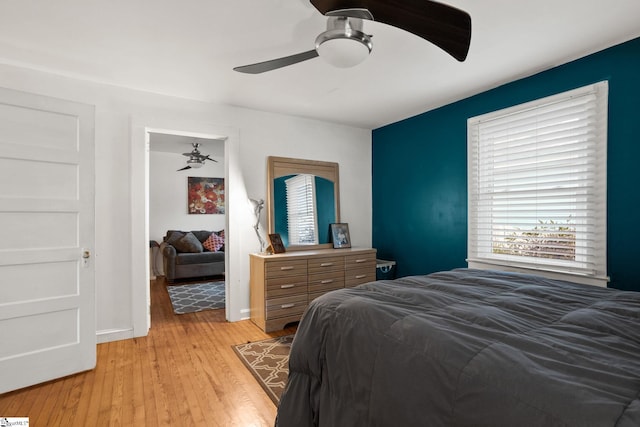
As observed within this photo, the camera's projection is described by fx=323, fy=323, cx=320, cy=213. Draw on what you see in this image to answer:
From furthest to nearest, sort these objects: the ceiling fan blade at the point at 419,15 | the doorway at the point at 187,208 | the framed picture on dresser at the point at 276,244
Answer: the doorway at the point at 187,208, the framed picture on dresser at the point at 276,244, the ceiling fan blade at the point at 419,15

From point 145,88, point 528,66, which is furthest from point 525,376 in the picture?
point 145,88

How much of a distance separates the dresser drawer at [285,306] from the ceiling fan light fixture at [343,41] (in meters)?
2.44

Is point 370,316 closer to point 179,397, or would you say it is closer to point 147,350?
point 179,397

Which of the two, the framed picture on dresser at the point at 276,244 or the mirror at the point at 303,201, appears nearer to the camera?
the framed picture on dresser at the point at 276,244

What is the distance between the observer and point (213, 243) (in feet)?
20.3

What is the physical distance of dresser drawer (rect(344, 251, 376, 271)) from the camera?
389 centimetres

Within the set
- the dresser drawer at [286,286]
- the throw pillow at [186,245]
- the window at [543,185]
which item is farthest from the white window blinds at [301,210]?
the throw pillow at [186,245]

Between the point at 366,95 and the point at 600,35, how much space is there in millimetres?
1856

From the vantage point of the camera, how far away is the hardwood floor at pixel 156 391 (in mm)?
1948

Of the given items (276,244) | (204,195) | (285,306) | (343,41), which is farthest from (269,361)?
(204,195)

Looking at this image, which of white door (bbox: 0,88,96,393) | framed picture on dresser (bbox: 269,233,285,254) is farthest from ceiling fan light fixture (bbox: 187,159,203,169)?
white door (bbox: 0,88,96,393)

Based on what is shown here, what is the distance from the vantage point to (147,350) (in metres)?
2.92

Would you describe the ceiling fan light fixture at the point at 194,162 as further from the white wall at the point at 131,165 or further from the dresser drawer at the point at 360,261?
the dresser drawer at the point at 360,261

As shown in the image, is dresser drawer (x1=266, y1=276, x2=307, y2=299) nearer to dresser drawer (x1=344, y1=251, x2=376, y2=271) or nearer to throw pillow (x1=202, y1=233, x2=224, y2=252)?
dresser drawer (x1=344, y1=251, x2=376, y2=271)
